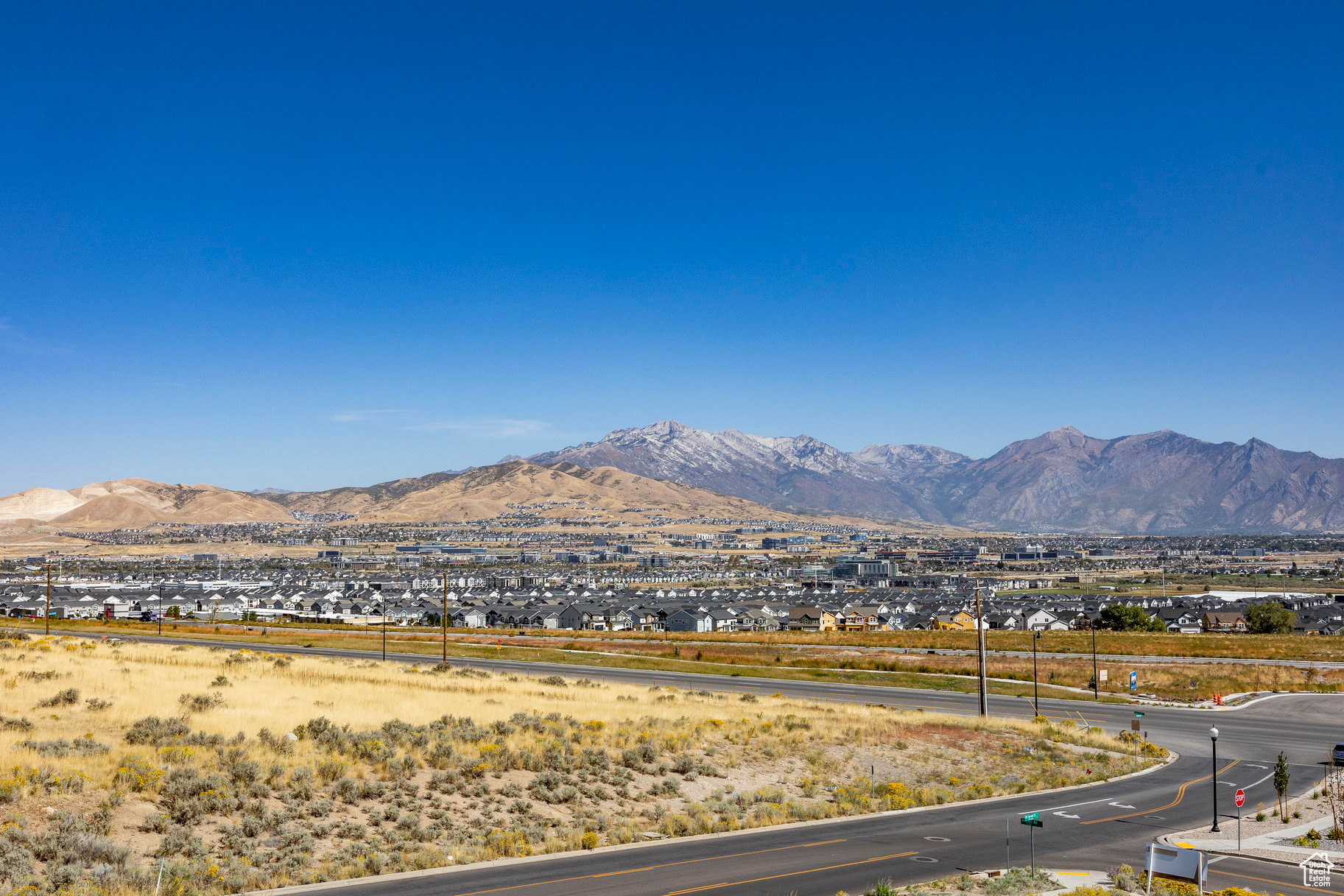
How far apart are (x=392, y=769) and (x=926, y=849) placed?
1367cm

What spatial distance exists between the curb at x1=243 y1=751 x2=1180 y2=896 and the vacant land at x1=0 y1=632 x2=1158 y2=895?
0.32 meters

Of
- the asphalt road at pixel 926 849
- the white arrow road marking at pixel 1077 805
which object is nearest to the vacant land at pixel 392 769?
the asphalt road at pixel 926 849

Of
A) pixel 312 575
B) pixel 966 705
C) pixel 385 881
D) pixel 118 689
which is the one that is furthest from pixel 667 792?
pixel 312 575

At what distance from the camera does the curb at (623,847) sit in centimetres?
1819

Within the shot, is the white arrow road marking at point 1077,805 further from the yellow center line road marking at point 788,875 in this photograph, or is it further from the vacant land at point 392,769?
the yellow center line road marking at point 788,875

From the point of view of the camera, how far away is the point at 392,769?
24594 millimetres

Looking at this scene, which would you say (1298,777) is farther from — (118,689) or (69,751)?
(118,689)

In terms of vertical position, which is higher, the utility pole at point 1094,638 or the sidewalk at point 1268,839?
the sidewalk at point 1268,839

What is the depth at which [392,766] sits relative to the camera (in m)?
24.7

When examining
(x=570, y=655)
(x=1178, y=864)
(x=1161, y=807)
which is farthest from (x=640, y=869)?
(x=570, y=655)

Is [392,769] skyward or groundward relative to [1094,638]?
skyward

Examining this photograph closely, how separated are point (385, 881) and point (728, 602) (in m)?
120

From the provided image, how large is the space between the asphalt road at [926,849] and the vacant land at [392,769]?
120 centimetres

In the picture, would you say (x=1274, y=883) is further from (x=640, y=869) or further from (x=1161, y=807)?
(x=640, y=869)
